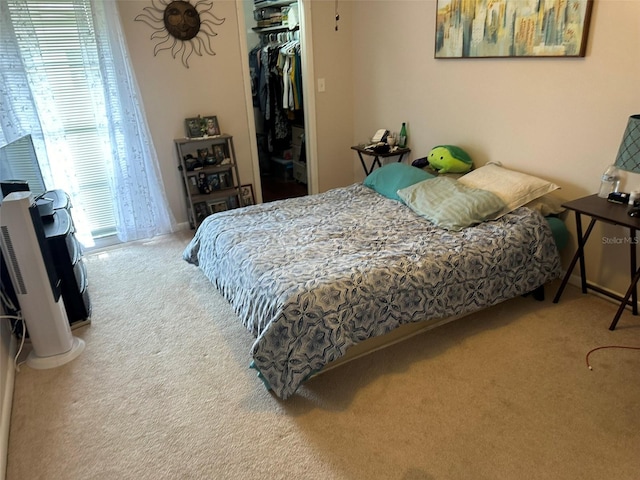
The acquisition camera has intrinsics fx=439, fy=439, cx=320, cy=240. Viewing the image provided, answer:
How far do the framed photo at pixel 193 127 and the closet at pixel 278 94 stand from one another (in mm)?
1109

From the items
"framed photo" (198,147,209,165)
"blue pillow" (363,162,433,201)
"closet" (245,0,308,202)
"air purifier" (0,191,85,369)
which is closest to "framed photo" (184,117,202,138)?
"framed photo" (198,147,209,165)

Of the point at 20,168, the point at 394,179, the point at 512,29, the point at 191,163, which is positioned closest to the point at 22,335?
the point at 20,168

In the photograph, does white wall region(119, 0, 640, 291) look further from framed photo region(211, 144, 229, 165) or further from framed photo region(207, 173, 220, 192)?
framed photo region(207, 173, 220, 192)

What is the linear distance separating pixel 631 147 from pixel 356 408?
5.96ft

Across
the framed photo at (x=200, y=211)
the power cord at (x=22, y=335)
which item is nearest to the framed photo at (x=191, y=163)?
the framed photo at (x=200, y=211)

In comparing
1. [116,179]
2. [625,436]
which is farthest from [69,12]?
[625,436]

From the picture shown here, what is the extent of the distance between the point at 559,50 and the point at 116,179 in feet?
10.8

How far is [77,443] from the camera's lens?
1.84m

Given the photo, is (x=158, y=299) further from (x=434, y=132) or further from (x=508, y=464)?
(x=434, y=132)

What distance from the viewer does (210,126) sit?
3.90 metres

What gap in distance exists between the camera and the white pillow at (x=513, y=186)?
2695 millimetres

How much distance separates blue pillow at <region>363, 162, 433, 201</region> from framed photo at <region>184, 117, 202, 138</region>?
1587 mm

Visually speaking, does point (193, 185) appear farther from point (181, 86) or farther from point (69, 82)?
point (69, 82)

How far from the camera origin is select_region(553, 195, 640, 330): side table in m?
2.20
